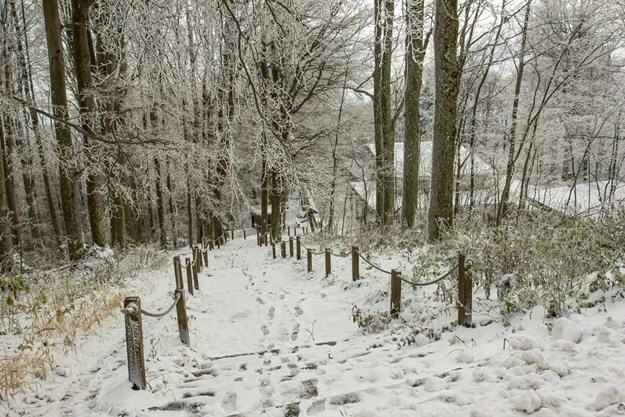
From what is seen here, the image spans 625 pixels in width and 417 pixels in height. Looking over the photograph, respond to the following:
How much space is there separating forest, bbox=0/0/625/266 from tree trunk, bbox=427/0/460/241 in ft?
0.09

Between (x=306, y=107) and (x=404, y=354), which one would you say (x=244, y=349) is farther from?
(x=306, y=107)

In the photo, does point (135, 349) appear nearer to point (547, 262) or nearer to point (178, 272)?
point (178, 272)

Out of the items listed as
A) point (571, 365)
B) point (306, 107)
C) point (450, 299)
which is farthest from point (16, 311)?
point (306, 107)

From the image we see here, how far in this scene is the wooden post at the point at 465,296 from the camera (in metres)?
4.13

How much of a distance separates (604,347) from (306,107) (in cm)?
1925

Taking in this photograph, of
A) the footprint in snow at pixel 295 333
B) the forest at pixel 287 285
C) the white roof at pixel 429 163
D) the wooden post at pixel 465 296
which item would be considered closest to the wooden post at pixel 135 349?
the forest at pixel 287 285

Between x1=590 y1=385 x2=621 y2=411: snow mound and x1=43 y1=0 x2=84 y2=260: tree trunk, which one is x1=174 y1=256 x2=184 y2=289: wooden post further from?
x1=590 y1=385 x2=621 y2=411: snow mound

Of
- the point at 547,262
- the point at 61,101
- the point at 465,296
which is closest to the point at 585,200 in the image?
the point at 547,262

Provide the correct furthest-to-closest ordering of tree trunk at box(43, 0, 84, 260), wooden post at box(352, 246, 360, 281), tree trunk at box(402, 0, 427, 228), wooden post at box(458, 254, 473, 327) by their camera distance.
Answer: tree trunk at box(402, 0, 427, 228), tree trunk at box(43, 0, 84, 260), wooden post at box(352, 246, 360, 281), wooden post at box(458, 254, 473, 327)

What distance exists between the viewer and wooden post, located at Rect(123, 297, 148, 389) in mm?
3521

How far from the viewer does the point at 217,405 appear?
3316 millimetres

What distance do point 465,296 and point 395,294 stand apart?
3.90 ft

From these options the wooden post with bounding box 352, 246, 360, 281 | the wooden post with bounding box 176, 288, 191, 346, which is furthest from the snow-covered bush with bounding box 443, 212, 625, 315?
the wooden post with bounding box 176, 288, 191, 346

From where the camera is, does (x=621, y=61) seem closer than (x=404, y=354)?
No
